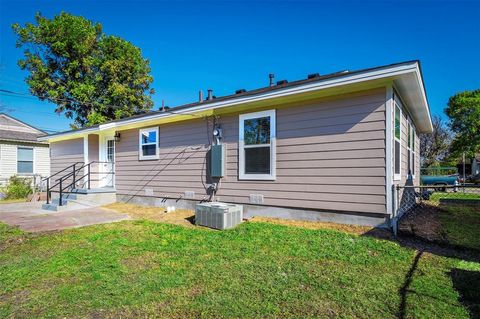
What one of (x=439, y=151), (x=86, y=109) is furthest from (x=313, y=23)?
(x=439, y=151)

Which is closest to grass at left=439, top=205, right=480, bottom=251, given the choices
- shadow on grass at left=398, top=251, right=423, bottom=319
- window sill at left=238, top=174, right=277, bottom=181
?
shadow on grass at left=398, top=251, right=423, bottom=319

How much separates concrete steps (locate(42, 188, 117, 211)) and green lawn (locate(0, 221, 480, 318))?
443cm

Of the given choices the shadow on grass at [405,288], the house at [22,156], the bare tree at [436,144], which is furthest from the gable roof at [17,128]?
the bare tree at [436,144]

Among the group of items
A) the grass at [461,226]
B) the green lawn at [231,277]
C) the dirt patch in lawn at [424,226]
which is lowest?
the green lawn at [231,277]

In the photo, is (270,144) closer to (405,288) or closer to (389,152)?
(389,152)

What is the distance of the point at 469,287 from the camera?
2.91m

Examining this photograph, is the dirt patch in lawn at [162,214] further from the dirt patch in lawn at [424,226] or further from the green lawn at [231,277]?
the dirt patch in lawn at [424,226]

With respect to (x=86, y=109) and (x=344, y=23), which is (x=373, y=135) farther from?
(x=86, y=109)

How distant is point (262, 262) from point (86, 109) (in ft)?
66.5

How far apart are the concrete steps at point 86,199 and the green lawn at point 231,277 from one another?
4.43 meters

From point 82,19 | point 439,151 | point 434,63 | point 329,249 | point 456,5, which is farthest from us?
point 439,151

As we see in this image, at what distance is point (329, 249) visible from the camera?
4191mm

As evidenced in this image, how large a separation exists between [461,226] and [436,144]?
1094 inches

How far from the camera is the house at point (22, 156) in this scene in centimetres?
1462
